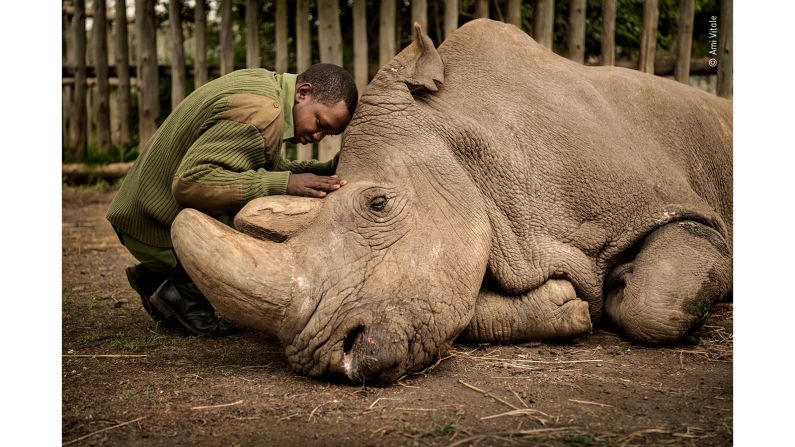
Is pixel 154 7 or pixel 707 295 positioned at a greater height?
pixel 154 7

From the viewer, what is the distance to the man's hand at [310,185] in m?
3.28

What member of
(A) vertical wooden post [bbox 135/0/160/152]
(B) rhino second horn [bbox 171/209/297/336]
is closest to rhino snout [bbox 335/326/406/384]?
(B) rhino second horn [bbox 171/209/297/336]

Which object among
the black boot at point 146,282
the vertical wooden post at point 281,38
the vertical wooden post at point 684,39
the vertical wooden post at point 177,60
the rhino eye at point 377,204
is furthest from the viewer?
the vertical wooden post at point 177,60

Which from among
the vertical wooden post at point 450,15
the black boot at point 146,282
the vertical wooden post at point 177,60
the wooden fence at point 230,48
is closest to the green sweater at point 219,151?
the black boot at point 146,282

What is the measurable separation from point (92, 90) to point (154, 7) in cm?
121

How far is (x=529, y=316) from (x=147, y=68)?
573cm

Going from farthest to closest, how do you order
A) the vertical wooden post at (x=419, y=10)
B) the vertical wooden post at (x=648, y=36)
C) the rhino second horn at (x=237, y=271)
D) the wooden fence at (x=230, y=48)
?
the vertical wooden post at (x=419, y=10) → the wooden fence at (x=230, y=48) → the vertical wooden post at (x=648, y=36) → the rhino second horn at (x=237, y=271)

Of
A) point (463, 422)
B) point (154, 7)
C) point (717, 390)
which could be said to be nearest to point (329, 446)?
point (463, 422)

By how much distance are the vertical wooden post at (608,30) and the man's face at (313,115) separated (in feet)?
13.1

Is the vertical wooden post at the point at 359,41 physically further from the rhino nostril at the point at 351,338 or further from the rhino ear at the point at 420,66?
the rhino nostril at the point at 351,338

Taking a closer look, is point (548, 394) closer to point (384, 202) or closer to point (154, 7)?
point (384, 202)

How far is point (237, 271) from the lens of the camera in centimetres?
292

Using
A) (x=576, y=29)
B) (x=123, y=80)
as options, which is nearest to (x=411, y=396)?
(x=576, y=29)

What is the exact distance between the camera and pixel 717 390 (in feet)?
9.87
